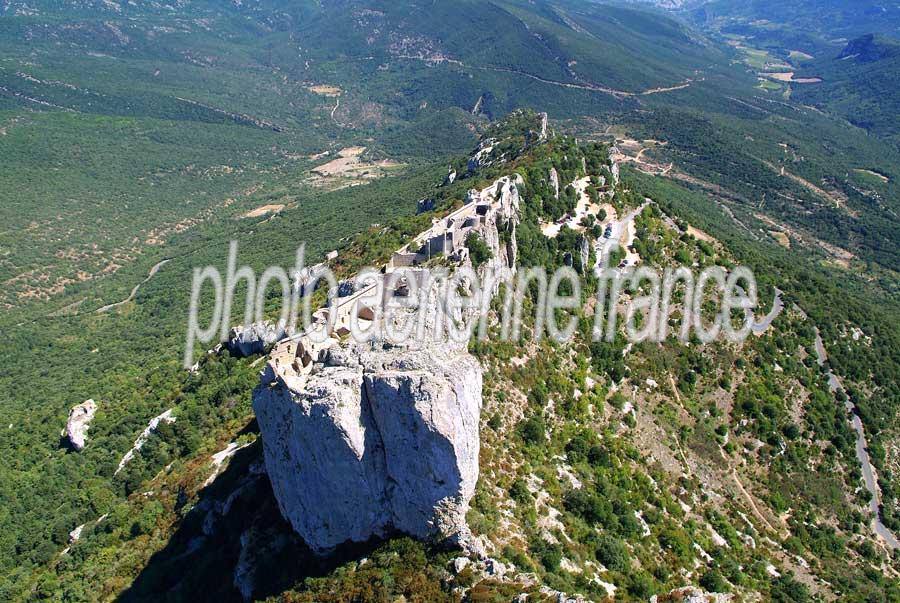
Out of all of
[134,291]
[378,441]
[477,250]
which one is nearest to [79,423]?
[477,250]

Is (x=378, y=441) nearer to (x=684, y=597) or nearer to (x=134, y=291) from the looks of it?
(x=684, y=597)

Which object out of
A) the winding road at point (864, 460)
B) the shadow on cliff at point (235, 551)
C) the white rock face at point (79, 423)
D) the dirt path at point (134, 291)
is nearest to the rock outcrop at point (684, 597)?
the shadow on cliff at point (235, 551)

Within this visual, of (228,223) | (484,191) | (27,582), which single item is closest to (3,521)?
(27,582)

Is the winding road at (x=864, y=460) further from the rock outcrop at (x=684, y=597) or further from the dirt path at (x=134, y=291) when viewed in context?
the dirt path at (x=134, y=291)

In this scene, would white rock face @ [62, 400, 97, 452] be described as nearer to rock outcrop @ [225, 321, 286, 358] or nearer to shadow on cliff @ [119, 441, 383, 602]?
rock outcrop @ [225, 321, 286, 358]

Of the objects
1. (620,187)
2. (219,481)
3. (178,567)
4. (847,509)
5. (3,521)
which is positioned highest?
(620,187)

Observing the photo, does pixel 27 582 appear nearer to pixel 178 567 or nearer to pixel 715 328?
pixel 178 567
